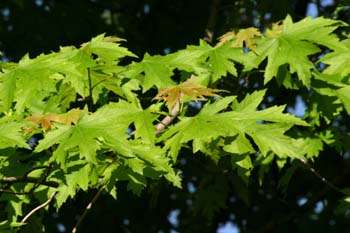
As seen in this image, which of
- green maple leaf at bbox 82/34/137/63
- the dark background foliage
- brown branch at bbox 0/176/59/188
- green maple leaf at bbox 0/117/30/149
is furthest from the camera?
the dark background foliage

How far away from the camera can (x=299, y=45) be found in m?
3.20

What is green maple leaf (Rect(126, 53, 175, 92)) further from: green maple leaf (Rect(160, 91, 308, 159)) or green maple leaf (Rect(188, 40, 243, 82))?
green maple leaf (Rect(160, 91, 308, 159))

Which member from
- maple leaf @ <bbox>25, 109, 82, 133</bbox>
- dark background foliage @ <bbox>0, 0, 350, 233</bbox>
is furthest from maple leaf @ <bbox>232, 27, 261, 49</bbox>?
dark background foliage @ <bbox>0, 0, 350, 233</bbox>

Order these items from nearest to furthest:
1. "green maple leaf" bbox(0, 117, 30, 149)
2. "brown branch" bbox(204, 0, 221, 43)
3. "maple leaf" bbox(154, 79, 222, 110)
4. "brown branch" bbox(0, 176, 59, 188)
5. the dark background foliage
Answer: "green maple leaf" bbox(0, 117, 30, 149), "maple leaf" bbox(154, 79, 222, 110), "brown branch" bbox(0, 176, 59, 188), "brown branch" bbox(204, 0, 221, 43), the dark background foliage

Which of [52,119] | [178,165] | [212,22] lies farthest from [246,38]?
[178,165]

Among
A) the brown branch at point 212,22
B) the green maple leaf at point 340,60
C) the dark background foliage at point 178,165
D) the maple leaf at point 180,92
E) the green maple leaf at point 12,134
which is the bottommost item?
the dark background foliage at point 178,165

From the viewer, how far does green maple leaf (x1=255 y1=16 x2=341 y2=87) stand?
320 centimetres

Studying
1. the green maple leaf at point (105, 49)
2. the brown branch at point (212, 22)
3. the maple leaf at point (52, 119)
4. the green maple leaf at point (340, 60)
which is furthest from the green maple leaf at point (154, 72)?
the brown branch at point (212, 22)

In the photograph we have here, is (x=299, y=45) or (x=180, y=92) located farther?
(x=299, y=45)

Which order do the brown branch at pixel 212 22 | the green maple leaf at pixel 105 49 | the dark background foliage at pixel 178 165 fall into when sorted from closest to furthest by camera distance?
the green maple leaf at pixel 105 49
the brown branch at pixel 212 22
the dark background foliage at pixel 178 165

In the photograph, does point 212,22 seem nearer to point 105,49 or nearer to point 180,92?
point 105,49

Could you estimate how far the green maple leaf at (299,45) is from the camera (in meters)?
3.20

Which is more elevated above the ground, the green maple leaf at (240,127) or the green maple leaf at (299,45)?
the green maple leaf at (299,45)

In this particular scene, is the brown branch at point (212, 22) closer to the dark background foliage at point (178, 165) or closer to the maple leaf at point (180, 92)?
the dark background foliage at point (178, 165)
